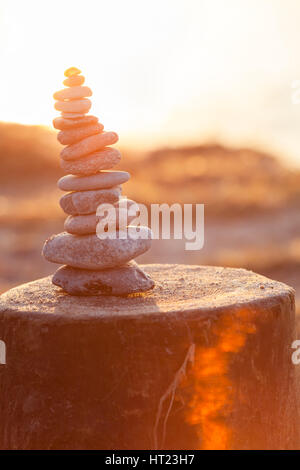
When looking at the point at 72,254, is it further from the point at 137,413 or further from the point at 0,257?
the point at 0,257

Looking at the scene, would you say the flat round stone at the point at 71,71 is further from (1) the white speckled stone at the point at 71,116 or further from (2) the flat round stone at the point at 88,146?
(2) the flat round stone at the point at 88,146

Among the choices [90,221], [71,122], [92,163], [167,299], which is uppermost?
[71,122]

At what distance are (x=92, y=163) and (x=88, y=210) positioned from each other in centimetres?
30

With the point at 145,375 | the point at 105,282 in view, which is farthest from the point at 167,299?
the point at 145,375

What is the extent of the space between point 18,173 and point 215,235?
947 centimetres

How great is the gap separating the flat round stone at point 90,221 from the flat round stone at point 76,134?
0.47 m

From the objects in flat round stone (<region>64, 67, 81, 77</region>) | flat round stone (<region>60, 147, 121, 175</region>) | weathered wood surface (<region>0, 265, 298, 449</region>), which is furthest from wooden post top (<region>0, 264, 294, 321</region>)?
flat round stone (<region>64, 67, 81, 77</region>)

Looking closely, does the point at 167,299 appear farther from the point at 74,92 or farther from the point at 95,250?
the point at 74,92

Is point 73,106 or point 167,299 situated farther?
point 73,106

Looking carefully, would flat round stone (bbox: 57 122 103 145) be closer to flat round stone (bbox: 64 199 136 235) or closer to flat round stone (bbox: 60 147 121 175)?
flat round stone (bbox: 60 147 121 175)

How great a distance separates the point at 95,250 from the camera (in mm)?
4156

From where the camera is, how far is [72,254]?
4234 millimetres

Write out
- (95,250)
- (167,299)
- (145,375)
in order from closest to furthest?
1. (145,375)
2. (167,299)
3. (95,250)
